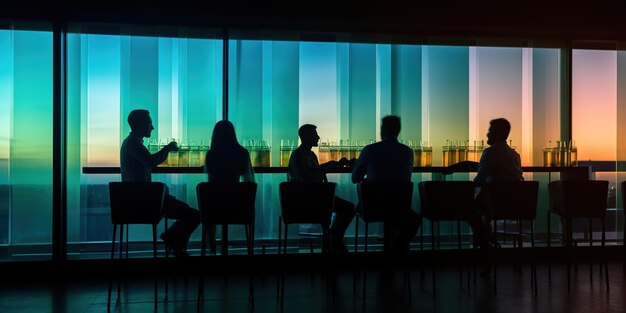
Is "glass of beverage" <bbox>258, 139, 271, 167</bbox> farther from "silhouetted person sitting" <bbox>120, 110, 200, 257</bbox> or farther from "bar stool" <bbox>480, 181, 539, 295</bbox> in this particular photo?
"bar stool" <bbox>480, 181, 539, 295</bbox>

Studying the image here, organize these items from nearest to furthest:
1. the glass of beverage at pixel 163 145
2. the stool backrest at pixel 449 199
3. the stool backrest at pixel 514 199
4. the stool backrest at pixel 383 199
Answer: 1. the stool backrest at pixel 383 199
2. the stool backrest at pixel 449 199
3. the stool backrest at pixel 514 199
4. the glass of beverage at pixel 163 145

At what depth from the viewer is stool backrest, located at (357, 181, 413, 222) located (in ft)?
15.5

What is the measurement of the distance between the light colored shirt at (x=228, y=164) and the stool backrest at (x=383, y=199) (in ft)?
3.78

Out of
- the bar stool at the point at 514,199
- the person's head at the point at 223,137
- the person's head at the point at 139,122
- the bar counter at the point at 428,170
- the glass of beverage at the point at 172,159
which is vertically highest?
the person's head at the point at 139,122

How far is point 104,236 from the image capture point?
5754 mm

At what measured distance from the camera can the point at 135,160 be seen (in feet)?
17.1

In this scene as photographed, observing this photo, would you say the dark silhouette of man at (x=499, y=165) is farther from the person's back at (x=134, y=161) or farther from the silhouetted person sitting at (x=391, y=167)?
the person's back at (x=134, y=161)

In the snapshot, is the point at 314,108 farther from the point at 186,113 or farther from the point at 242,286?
the point at 242,286

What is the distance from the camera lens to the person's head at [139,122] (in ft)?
17.3

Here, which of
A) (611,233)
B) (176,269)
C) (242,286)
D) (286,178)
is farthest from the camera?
(611,233)

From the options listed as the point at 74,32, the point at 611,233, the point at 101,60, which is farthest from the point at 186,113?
the point at 611,233

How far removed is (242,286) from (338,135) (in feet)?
6.68

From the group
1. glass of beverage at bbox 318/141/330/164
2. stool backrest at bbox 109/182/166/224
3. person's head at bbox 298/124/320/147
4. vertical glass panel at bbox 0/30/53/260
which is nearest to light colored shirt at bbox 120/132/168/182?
stool backrest at bbox 109/182/166/224

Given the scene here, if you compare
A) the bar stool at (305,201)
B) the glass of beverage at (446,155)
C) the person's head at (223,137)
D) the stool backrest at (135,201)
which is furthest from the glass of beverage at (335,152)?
the stool backrest at (135,201)
